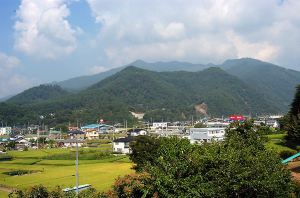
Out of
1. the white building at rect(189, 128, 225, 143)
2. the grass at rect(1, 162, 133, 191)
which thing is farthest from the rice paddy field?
the white building at rect(189, 128, 225, 143)

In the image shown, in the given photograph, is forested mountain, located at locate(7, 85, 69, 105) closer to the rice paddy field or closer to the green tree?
the rice paddy field

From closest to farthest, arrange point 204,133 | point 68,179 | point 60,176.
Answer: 1. point 68,179
2. point 60,176
3. point 204,133

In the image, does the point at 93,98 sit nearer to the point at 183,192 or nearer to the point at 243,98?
the point at 243,98

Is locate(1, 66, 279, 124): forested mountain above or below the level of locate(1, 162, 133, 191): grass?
above

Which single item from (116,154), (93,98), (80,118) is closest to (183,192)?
(116,154)

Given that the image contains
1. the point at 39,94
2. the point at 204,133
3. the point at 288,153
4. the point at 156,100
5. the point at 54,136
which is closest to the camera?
the point at 288,153

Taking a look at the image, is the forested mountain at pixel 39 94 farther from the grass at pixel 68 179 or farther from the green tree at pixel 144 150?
the green tree at pixel 144 150

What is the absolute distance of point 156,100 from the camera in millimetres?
137500

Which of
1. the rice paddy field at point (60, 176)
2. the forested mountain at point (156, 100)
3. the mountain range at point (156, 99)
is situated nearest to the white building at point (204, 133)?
the rice paddy field at point (60, 176)

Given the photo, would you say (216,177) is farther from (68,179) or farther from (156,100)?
(156,100)

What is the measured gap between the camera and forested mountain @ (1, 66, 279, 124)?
103750mm

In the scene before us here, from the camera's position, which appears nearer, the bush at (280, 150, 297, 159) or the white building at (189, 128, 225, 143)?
the bush at (280, 150, 297, 159)

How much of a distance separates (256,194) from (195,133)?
32412mm

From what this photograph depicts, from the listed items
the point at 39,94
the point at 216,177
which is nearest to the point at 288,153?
the point at 216,177
